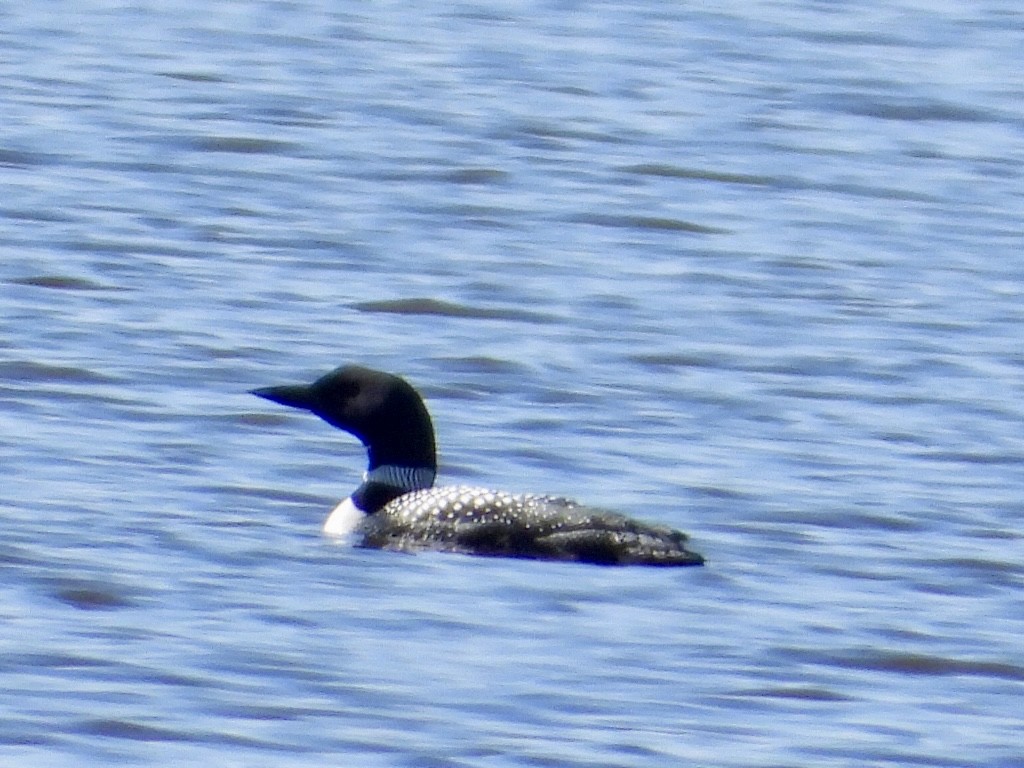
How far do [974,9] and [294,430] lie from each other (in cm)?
1144

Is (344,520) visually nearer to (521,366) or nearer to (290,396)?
(290,396)

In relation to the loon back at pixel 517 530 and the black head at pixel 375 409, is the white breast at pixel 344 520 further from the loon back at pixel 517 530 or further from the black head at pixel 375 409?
the black head at pixel 375 409

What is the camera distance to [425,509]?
9.80 m

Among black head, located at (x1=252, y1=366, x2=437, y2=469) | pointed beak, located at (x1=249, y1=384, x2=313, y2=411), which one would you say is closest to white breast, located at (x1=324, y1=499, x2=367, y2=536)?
black head, located at (x1=252, y1=366, x2=437, y2=469)

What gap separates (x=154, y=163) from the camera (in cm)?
1620

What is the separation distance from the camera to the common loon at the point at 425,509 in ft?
30.6

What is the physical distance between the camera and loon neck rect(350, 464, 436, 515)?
32.4ft

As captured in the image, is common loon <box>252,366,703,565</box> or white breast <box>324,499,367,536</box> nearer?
common loon <box>252,366,703,565</box>

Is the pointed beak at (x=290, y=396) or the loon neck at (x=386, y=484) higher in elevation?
the pointed beak at (x=290, y=396)

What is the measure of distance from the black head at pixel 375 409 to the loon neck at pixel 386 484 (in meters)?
0.03

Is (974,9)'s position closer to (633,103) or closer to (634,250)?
(633,103)

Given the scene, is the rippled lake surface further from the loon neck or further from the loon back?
the loon neck

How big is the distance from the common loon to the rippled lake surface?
0.09 m

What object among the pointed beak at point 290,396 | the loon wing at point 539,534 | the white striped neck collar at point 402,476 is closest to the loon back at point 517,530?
the loon wing at point 539,534
